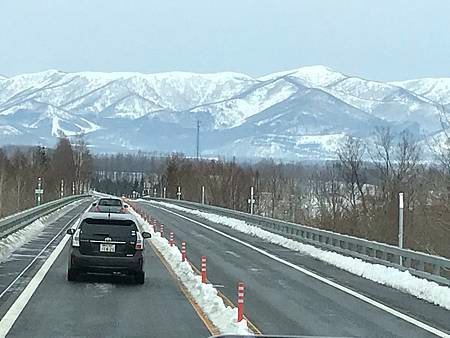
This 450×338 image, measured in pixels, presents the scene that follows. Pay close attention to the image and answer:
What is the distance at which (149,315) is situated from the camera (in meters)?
14.4

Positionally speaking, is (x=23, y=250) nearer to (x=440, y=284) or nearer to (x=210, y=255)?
(x=210, y=255)

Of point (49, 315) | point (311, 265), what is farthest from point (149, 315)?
point (311, 265)

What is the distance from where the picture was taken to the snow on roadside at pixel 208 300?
41.4ft

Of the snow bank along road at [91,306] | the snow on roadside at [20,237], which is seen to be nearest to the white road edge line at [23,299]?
the snow bank along road at [91,306]

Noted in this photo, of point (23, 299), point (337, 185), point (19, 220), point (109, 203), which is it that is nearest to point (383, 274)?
point (23, 299)

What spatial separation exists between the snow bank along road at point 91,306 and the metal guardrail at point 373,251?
19.4ft

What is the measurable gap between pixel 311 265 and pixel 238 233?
57.2ft

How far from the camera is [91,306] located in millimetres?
15328

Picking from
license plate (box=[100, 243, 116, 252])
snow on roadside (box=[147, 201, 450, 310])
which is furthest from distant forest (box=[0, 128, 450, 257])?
license plate (box=[100, 243, 116, 252])

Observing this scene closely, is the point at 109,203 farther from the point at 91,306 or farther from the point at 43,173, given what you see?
the point at 43,173

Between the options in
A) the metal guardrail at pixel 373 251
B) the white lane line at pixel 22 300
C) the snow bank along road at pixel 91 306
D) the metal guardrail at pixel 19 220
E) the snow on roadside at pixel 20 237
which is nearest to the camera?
the snow bank along road at pixel 91 306

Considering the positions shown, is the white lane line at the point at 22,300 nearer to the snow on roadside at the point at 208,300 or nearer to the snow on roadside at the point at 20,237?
the snow on roadside at the point at 20,237

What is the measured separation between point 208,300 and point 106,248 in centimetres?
383

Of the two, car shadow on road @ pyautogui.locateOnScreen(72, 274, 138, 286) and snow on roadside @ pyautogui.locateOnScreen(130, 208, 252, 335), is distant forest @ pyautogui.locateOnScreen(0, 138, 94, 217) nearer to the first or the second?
snow on roadside @ pyautogui.locateOnScreen(130, 208, 252, 335)
